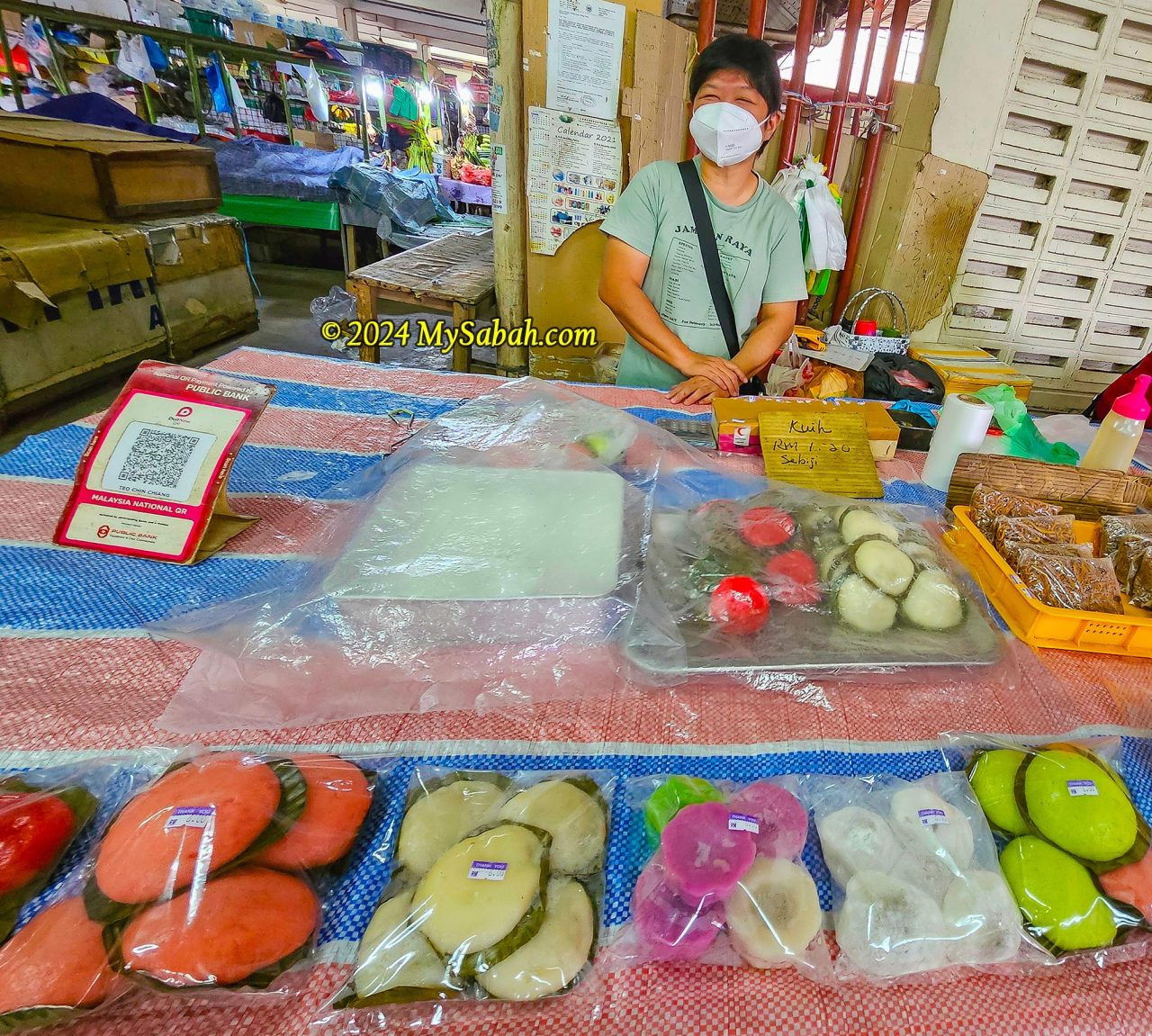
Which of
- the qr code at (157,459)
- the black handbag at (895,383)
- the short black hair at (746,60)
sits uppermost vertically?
the short black hair at (746,60)

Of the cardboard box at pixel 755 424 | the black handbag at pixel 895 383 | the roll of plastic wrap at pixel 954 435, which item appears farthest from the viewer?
the black handbag at pixel 895 383

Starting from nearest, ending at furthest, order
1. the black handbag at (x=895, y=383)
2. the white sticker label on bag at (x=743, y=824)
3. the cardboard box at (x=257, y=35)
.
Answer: the white sticker label on bag at (x=743, y=824) < the black handbag at (x=895, y=383) < the cardboard box at (x=257, y=35)

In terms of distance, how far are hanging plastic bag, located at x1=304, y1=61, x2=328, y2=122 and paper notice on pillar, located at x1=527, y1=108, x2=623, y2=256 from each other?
6.15 metres

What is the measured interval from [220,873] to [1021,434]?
5.78ft

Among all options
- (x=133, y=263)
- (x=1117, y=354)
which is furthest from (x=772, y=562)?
(x=1117, y=354)

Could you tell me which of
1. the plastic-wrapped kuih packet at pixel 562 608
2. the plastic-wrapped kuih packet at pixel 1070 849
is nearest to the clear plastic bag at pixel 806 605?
the plastic-wrapped kuih packet at pixel 562 608

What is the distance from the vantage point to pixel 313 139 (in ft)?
24.3

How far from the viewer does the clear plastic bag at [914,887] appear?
0.51 m

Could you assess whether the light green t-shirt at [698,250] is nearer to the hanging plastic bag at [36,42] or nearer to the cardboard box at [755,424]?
the cardboard box at [755,424]

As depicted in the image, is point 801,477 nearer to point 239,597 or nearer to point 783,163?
point 239,597

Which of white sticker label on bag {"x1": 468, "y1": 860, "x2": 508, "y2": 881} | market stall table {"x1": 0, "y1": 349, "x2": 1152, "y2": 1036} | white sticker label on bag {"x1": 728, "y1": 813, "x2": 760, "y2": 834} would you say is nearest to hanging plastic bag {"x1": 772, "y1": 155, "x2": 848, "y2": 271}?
market stall table {"x1": 0, "y1": 349, "x2": 1152, "y2": 1036}

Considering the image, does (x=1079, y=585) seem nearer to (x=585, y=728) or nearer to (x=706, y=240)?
(x=585, y=728)

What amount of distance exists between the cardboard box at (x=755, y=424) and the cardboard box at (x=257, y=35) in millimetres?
8194

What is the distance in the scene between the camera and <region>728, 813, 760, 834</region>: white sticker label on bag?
1.84 feet
